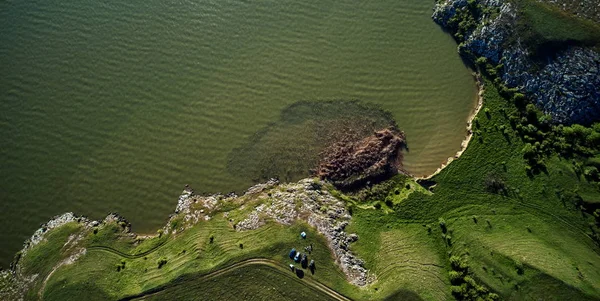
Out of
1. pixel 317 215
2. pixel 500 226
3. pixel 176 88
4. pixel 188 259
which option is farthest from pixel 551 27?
pixel 188 259

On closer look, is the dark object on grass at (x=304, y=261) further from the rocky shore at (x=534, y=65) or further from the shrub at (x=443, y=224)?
the rocky shore at (x=534, y=65)

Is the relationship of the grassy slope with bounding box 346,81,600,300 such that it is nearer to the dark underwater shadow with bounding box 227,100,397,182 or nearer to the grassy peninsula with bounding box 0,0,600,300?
the grassy peninsula with bounding box 0,0,600,300

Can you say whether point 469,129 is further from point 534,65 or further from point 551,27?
point 551,27

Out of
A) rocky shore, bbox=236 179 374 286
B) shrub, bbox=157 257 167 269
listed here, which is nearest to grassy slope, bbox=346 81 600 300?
rocky shore, bbox=236 179 374 286

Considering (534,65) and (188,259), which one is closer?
(188,259)

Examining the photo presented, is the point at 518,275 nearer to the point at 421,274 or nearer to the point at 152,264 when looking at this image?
the point at 421,274
